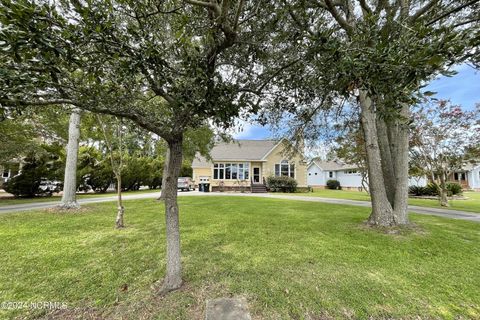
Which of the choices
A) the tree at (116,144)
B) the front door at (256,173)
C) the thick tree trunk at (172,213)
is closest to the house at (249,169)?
the front door at (256,173)

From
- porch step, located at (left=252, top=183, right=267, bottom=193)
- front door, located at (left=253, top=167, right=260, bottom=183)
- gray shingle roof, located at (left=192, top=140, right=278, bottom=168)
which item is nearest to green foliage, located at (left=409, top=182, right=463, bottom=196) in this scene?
porch step, located at (left=252, top=183, right=267, bottom=193)

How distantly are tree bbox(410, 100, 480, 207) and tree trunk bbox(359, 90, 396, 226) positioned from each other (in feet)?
29.7

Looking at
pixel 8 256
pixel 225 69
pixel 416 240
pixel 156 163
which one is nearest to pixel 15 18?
pixel 225 69

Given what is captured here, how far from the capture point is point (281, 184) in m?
25.1

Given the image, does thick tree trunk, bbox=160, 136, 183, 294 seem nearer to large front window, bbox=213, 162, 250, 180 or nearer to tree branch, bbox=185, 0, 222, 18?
tree branch, bbox=185, 0, 222, 18

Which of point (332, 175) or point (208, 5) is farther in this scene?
point (332, 175)

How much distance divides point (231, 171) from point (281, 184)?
626 centimetres

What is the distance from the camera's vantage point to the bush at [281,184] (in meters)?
25.1

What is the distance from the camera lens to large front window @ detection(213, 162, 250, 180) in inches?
1080

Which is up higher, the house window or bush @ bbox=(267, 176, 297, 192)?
the house window

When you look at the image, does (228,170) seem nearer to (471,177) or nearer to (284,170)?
(284,170)

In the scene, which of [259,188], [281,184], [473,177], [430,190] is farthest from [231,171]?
[473,177]

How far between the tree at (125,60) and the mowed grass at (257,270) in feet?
2.27

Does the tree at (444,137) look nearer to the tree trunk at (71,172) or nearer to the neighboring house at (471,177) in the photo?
the tree trunk at (71,172)
